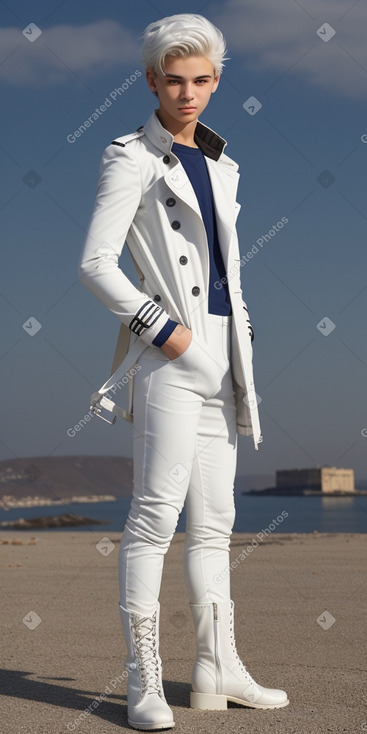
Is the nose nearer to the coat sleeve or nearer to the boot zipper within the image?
the coat sleeve

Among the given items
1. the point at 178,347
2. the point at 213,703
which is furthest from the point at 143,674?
the point at 178,347

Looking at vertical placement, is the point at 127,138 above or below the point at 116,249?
above

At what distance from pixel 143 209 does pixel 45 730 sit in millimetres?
1779

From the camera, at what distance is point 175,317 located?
3.24 metres

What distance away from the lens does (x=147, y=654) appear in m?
3.07

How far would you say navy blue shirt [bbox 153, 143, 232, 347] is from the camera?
3344mm

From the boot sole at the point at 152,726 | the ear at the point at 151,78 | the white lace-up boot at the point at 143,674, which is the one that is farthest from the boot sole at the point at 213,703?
the ear at the point at 151,78

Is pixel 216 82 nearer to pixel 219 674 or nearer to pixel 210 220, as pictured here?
pixel 210 220

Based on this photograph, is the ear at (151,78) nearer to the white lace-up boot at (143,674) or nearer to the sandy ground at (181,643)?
the white lace-up boot at (143,674)

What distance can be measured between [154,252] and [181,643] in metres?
2.17

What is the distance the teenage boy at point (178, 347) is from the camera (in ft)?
10.2

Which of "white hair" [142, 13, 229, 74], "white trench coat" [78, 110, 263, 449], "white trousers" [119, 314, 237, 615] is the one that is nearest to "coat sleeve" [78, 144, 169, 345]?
"white trench coat" [78, 110, 263, 449]

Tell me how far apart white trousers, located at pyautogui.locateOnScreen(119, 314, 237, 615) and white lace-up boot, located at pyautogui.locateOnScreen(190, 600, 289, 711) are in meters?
0.07

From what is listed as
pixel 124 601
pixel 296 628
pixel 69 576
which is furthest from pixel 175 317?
pixel 69 576
